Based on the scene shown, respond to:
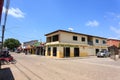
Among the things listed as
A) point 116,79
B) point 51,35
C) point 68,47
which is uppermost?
point 51,35

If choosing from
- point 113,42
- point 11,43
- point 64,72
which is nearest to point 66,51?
point 113,42

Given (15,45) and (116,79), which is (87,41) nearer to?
(116,79)

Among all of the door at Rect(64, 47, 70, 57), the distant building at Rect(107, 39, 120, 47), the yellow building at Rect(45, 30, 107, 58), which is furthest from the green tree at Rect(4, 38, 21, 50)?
the door at Rect(64, 47, 70, 57)

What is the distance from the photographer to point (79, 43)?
4322 centimetres

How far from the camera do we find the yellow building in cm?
3912

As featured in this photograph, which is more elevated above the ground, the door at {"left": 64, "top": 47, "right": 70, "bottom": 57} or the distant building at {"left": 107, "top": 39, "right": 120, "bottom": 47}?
the distant building at {"left": 107, "top": 39, "right": 120, "bottom": 47}

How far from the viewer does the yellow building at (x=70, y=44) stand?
39.1 metres

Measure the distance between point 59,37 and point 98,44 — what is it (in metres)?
16.6

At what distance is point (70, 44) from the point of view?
40406mm

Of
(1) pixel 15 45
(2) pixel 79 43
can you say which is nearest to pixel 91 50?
(2) pixel 79 43

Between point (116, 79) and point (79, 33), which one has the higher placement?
point (79, 33)

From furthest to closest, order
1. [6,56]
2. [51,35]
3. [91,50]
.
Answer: [91,50] < [51,35] < [6,56]

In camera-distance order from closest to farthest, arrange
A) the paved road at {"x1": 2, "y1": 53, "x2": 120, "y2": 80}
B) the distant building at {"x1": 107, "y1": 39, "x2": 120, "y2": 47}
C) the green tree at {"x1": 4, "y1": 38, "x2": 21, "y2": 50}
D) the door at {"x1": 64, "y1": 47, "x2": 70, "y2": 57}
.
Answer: the paved road at {"x1": 2, "y1": 53, "x2": 120, "y2": 80} < the door at {"x1": 64, "y1": 47, "x2": 70, "y2": 57} < the distant building at {"x1": 107, "y1": 39, "x2": 120, "y2": 47} < the green tree at {"x1": 4, "y1": 38, "x2": 21, "y2": 50}

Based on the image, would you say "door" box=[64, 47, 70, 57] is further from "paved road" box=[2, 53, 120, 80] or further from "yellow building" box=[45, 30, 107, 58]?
"paved road" box=[2, 53, 120, 80]
